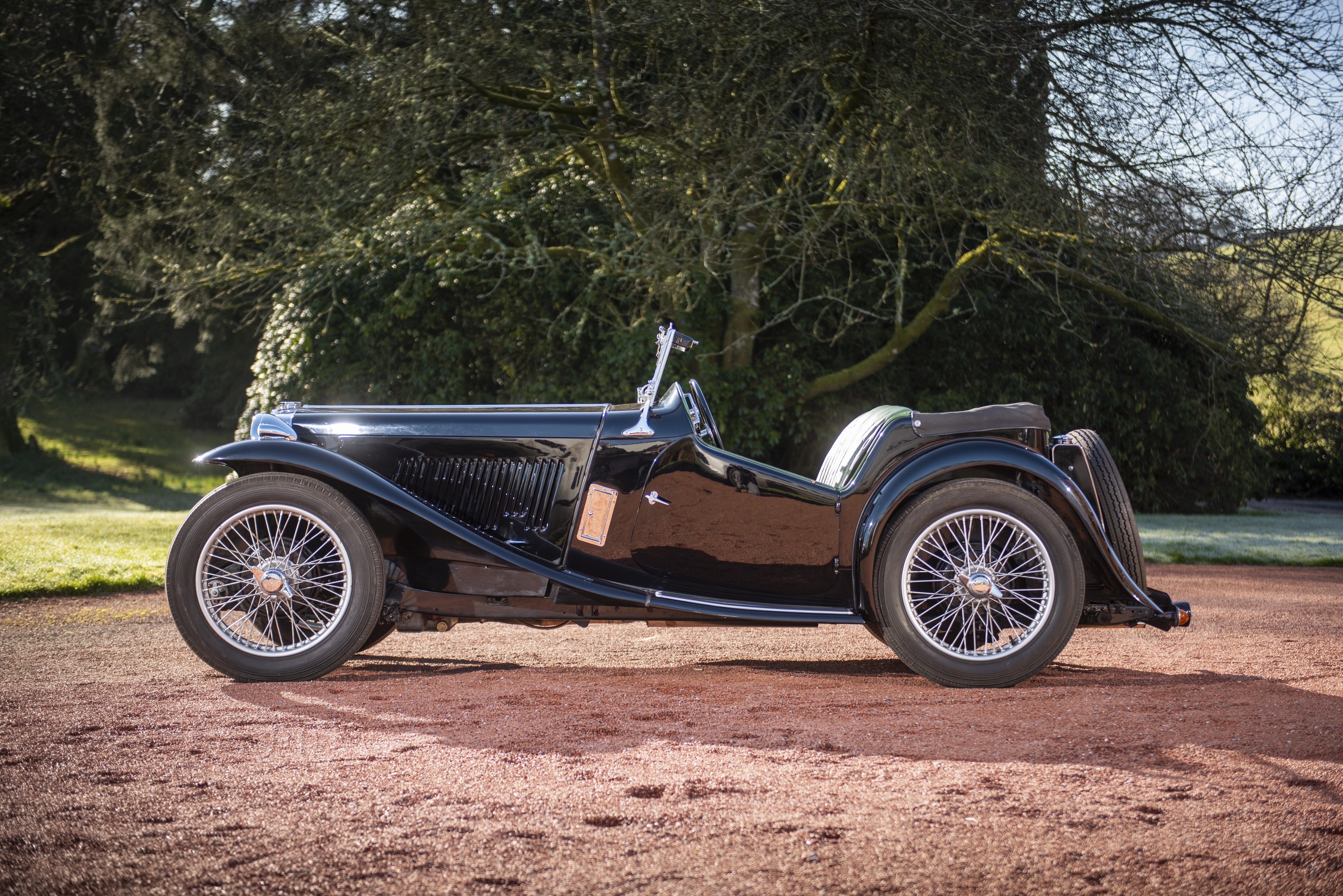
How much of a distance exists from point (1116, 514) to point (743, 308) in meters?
7.18

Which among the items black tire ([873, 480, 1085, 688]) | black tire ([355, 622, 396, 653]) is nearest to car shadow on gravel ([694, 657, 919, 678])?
black tire ([873, 480, 1085, 688])

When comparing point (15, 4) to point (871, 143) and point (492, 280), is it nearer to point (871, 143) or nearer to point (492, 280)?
point (492, 280)

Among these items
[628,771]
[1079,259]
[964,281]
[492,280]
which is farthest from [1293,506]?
[628,771]

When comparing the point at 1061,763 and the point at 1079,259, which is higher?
the point at 1079,259

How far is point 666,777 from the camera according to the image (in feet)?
9.65

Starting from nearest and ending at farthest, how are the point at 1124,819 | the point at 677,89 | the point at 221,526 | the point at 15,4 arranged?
1. the point at 1124,819
2. the point at 221,526
3. the point at 677,89
4. the point at 15,4

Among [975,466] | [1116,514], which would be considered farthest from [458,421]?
[1116,514]

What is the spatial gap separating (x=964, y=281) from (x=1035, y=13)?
361 centimetres

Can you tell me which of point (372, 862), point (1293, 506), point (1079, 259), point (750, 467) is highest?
point (1079, 259)

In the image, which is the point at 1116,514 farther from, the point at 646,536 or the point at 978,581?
the point at 646,536

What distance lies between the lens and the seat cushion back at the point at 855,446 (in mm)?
4316

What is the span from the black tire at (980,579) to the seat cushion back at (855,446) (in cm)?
30

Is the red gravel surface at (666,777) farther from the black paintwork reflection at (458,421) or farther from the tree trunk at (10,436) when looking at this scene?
the tree trunk at (10,436)

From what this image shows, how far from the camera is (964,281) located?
37.4 ft
